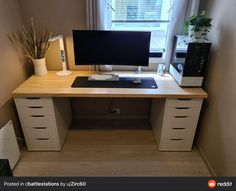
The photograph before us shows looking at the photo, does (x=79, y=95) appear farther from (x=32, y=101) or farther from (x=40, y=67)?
(x=40, y=67)

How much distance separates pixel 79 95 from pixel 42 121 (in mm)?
504

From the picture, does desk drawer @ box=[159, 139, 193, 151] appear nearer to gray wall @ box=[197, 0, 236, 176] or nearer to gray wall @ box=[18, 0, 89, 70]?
gray wall @ box=[197, 0, 236, 176]

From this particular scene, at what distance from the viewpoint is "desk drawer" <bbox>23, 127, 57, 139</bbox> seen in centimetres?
185

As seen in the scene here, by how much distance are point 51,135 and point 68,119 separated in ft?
1.50

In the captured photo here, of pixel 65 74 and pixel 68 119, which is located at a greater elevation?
pixel 65 74

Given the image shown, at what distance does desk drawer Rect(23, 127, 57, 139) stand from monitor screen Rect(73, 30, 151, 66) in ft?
2.59

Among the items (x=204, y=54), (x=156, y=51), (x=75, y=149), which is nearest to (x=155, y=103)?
(x=156, y=51)

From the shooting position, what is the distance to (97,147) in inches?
81.0

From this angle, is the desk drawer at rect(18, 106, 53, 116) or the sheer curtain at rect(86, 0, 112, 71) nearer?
the desk drawer at rect(18, 106, 53, 116)
